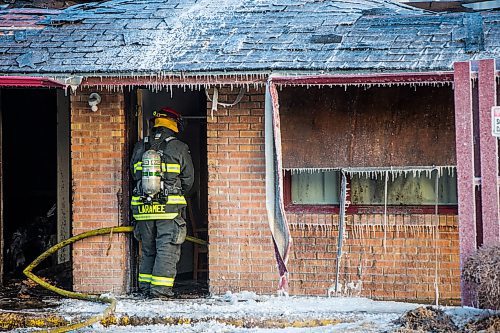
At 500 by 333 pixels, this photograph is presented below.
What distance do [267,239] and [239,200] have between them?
548 mm

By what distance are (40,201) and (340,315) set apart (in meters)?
5.92

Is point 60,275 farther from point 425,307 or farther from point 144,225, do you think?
point 425,307

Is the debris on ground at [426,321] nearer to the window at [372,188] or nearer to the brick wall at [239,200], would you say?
the window at [372,188]

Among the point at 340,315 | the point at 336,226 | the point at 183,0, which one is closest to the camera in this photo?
the point at 340,315

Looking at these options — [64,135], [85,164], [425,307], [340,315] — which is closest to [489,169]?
[425,307]

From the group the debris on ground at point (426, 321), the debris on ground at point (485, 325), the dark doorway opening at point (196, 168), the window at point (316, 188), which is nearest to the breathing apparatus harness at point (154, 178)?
the dark doorway opening at point (196, 168)

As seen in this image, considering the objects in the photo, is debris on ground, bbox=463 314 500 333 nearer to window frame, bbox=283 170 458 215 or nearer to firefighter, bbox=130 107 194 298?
window frame, bbox=283 170 458 215

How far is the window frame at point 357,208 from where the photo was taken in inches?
409

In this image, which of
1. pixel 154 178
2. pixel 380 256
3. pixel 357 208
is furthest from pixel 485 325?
pixel 154 178

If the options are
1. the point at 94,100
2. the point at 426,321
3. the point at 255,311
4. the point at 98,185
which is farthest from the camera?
the point at 98,185

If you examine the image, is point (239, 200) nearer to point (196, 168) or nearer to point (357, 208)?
point (357, 208)

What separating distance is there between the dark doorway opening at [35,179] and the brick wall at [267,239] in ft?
9.78

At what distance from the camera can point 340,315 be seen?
31.3ft

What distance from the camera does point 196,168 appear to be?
12.7m
